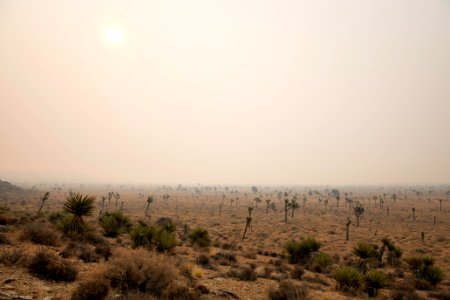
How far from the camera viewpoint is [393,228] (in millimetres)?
59656

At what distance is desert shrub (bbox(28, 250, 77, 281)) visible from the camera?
10.3 m

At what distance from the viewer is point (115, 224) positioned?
25109 millimetres

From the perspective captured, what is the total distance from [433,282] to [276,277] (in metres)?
13.1

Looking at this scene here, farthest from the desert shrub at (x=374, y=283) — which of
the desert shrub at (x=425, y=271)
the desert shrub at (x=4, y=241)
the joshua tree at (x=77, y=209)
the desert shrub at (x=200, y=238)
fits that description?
the desert shrub at (x=4, y=241)

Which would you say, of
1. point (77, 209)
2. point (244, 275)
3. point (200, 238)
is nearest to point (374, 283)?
point (244, 275)

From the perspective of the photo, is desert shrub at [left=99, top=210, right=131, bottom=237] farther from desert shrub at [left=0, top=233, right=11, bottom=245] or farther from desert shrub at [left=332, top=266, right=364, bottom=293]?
desert shrub at [left=332, top=266, right=364, bottom=293]

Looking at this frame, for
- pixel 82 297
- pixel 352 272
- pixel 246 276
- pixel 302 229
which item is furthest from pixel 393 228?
pixel 82 297

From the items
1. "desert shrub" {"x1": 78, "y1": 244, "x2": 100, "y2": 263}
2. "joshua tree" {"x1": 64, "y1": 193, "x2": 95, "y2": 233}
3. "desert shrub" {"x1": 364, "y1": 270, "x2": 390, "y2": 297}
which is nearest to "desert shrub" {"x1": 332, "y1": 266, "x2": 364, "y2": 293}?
"desert shrub" {"x1": 364, "y1": 270, "x2": 390, "y2": 297}

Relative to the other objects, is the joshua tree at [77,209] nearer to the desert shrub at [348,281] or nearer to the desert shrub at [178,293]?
the desert shrub at [178,293]

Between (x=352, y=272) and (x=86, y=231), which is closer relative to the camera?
(x=352, y=272)

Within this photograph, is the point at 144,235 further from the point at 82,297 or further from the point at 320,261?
the point at 320,261

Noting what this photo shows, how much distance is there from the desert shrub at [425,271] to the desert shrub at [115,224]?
2308 cm

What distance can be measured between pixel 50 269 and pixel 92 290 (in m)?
2.79

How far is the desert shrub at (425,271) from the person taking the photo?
66.7 ft
